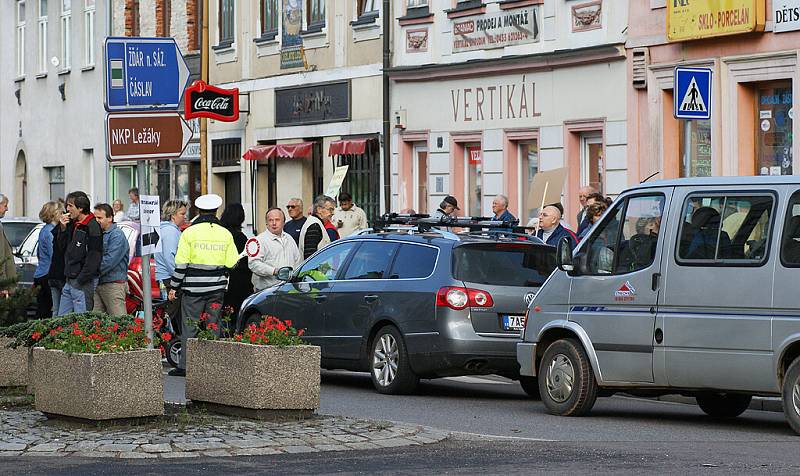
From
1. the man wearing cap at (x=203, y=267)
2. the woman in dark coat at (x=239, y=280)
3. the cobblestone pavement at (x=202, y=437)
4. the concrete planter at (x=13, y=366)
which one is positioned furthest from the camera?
the woman in dark coat at (x=239, y=280)

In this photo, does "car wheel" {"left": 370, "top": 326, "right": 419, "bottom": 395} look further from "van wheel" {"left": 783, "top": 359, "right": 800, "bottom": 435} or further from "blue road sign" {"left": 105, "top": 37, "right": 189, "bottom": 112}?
"van wheel" {"left": 783, "top": 359, "right": 800, "bottom": 435}

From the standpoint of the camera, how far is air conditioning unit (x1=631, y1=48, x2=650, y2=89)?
25180mm

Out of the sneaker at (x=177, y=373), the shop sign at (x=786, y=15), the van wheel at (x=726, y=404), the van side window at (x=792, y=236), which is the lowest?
the sneaker at (x=177, y=373)

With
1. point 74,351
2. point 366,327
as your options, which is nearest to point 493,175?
point 366,327

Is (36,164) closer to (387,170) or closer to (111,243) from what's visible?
(387,170)

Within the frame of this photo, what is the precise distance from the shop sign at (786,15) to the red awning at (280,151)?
43.3 ft

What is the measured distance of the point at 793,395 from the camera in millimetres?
12953

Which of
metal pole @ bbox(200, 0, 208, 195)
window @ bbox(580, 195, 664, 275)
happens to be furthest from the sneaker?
metal pole @ bbox(200, 0, 208, 195)

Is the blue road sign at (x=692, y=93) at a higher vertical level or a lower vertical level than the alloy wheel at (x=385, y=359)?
higher

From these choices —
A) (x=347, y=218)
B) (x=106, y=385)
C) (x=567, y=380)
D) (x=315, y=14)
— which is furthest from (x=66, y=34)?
(x=106, y=385)

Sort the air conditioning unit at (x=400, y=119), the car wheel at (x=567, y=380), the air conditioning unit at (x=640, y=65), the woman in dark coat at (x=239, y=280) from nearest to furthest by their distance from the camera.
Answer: the car wheel at (x=567, y=380)
the woman in dark coat at (x=239, y=280)
the air conditioning unit at (x=640, y=65)
the air conditioning unit at (x=400, y=119)

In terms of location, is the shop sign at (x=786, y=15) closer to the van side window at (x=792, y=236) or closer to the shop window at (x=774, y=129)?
the shop window at (x=774, y=129)

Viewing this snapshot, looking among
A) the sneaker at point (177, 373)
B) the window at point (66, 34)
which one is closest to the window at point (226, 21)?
the window at point (66, 34)

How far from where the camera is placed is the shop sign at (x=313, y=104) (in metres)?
33.2
